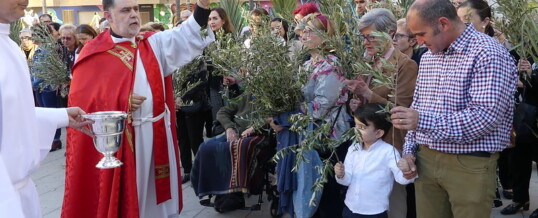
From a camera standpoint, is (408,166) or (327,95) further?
(327,95)

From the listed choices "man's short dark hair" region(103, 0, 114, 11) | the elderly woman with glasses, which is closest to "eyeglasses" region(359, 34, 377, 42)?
the elderly woman with glasses

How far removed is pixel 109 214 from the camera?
450 centimetres

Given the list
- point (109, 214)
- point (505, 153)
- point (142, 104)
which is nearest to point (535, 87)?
point (505, 153)

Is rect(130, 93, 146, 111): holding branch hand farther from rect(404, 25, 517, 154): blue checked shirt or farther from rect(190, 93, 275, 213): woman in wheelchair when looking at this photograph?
rect(404, 25, 517, 154): blue checked shirt

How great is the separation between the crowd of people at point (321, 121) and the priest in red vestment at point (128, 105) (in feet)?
0.03

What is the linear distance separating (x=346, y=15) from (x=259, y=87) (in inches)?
39.3

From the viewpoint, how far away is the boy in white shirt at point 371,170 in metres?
4.08

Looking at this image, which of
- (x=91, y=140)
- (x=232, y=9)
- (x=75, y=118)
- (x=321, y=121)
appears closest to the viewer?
(x=75, y=118)

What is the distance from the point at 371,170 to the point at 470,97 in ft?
3.60

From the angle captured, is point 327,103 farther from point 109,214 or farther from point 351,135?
point 109,214

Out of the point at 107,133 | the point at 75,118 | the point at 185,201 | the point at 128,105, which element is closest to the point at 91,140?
the point at 128,105

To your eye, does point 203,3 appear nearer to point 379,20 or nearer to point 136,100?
point 136,100

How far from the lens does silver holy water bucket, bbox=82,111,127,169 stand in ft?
12.2

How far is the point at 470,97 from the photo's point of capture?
10.4 feet
